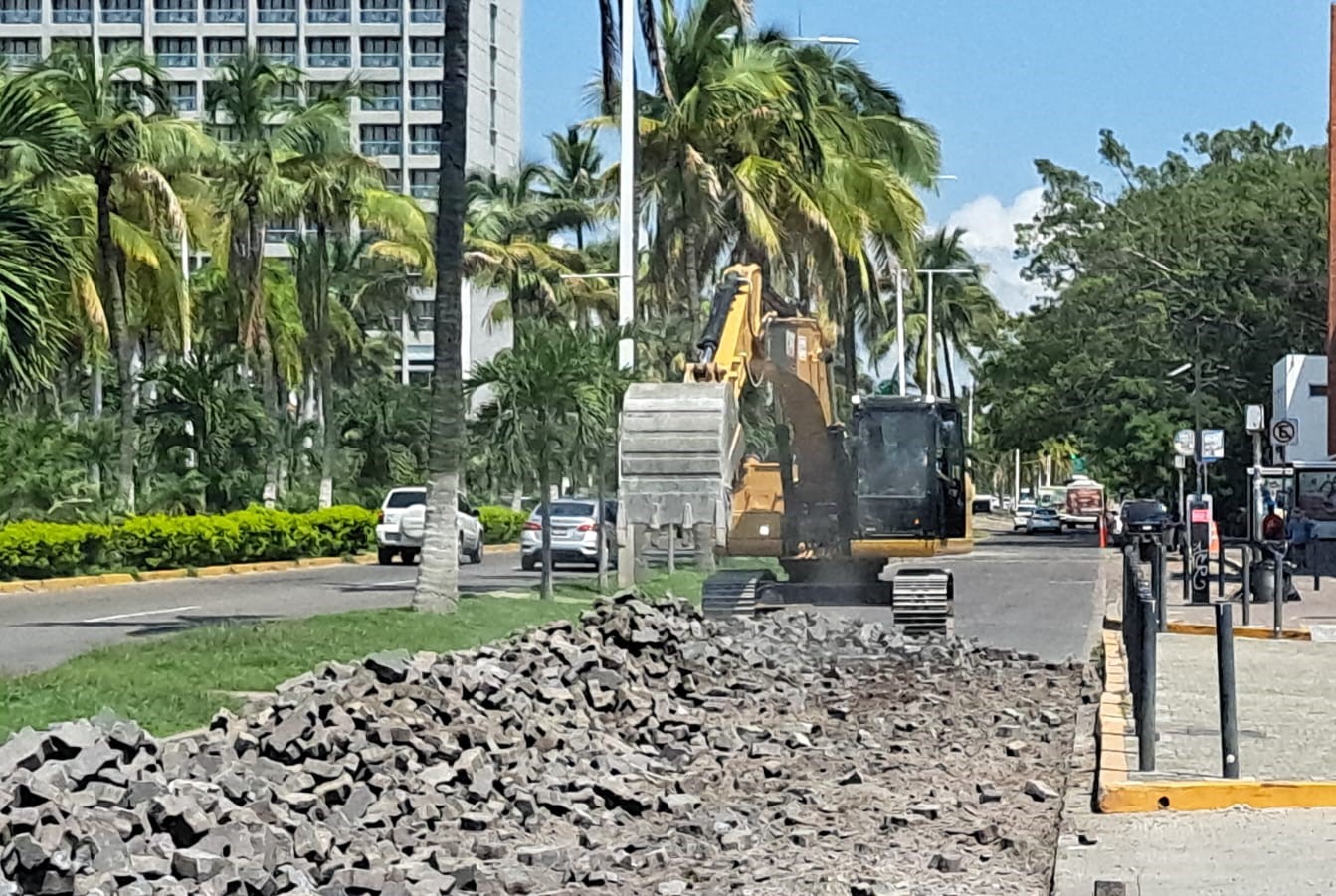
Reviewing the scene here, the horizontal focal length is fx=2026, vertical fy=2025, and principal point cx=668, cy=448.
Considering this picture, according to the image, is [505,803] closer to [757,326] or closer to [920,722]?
[920,722]

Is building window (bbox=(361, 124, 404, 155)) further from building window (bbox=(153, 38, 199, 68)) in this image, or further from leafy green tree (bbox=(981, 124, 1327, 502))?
leafy green tree (bbox=(981, 124, 1327, 502))

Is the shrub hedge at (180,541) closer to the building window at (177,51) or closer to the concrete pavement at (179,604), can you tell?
the concrete pavement at (179,604)

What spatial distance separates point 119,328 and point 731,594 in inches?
674

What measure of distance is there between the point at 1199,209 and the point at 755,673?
2025 inches

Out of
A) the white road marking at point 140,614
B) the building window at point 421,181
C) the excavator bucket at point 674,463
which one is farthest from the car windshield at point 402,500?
the building window at point 421,181

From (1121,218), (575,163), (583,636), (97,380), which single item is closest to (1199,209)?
(1121,218)

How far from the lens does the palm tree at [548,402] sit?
25.7m

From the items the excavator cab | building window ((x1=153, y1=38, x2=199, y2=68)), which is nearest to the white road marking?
the excavator cab

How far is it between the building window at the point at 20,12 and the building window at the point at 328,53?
15722 mm

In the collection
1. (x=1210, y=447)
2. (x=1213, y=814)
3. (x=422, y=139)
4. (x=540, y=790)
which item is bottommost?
(x=1213, y=814)

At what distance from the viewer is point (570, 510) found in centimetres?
3969

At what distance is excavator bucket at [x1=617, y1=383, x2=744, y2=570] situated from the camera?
16484mm

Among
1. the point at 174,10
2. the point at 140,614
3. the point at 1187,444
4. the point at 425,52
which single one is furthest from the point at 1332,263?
the point at 174,10

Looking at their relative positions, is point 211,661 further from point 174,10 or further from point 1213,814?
point 174,10
